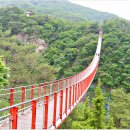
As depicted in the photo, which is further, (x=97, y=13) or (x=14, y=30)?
(x=97, y=13)

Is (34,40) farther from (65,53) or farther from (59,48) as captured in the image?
(65,53)

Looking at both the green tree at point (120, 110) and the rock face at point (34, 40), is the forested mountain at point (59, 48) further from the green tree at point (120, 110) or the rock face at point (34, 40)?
the green tree at point (120, 110)

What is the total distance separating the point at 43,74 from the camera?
96.2ft

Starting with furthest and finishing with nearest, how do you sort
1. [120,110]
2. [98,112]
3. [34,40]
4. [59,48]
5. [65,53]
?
[59,48] < [34,40] < [65,53] < [120,110] < [98,112]

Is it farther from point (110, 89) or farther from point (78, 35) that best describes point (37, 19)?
point (110, 89)

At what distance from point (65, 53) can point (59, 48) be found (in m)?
2.81

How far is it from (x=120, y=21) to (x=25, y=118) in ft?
174

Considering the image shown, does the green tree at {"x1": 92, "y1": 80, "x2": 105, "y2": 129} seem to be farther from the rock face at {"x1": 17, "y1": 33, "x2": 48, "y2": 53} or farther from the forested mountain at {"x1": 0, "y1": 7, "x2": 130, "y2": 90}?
the rock face at {"x1": 17, "y1": 33, "x2": 48, "y2": 53}

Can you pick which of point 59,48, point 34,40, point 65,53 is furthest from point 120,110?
point 34,40

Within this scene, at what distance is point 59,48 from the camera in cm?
4506

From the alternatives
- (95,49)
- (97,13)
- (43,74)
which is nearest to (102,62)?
(95,49)

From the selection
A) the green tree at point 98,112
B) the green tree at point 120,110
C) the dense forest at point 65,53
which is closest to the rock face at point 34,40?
the dense forest at point 65,53

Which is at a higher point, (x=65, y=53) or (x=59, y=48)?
(x=59, y=48)

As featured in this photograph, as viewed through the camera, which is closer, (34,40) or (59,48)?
(34,40)
